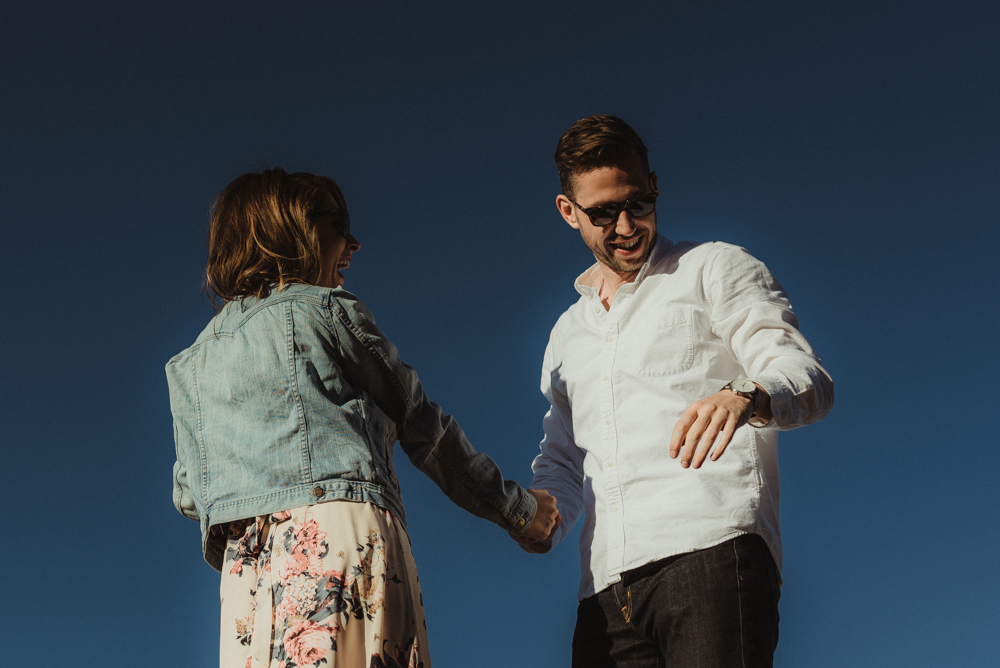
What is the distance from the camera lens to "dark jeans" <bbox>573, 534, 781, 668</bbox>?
10.7 feet

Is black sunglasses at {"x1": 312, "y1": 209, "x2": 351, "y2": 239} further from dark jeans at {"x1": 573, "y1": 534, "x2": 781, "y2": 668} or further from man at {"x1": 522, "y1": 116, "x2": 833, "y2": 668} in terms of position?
dark jeans at {"x1": 573, "y1": 534, "x2": 781, "y2": 668}

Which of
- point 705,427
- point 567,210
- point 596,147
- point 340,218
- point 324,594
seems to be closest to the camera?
point 324,594

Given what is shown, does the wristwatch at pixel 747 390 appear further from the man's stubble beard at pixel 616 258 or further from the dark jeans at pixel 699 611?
the man's stubble beard at pixel 616 258

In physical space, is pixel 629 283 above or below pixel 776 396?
above

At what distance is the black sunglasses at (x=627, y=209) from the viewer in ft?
14.0

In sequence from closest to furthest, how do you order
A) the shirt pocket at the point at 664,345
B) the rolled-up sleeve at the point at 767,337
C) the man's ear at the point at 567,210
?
1. the rolled-up sleeve at the point at 767,337
2. the shirt pocket at the point at 664,345
3. the man's ear at the point at 567,210

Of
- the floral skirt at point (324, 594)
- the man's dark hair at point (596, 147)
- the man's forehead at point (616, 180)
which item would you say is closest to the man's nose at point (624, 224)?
the man's forehead at point (616, 180)

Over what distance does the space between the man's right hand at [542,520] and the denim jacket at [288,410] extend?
0.78 metres

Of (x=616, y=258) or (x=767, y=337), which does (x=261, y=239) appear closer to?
(x=616, y=258)

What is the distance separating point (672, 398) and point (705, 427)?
74 centimetres

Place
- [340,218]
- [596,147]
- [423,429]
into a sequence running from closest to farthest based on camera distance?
[423,429], [340,218], [596,147]

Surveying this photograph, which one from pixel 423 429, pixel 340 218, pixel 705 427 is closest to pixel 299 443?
pixel 423 429

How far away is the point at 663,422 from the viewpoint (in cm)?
370

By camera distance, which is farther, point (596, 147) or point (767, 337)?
point (596, 147)
